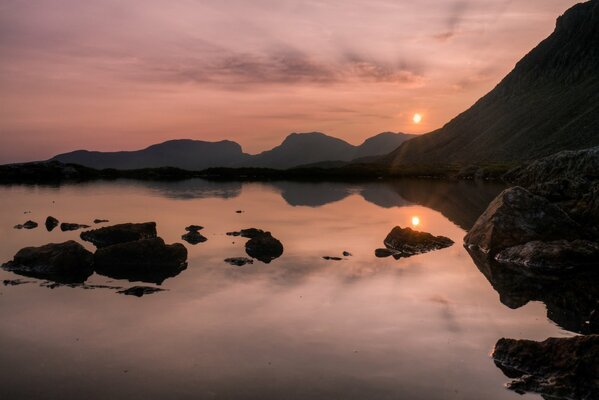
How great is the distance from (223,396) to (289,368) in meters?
2.10

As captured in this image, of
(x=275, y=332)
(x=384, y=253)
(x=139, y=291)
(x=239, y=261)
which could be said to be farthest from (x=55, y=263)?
(x=384, y=253)

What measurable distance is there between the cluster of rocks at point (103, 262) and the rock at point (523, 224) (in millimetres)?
17916

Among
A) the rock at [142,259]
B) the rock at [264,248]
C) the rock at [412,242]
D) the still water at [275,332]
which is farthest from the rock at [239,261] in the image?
the rock at [412,242]

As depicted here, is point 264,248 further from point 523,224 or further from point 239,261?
point 523,224

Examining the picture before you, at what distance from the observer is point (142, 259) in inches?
1019

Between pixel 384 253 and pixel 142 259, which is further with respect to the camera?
pixel 384 253

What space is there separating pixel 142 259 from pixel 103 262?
1.91 meters

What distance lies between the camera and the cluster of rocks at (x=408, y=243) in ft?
99.0

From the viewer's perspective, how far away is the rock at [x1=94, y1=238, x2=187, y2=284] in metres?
24.9

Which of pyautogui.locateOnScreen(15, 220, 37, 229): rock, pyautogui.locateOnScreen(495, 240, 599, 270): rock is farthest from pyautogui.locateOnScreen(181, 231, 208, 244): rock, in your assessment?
pyautogui.locateOnScreen(495, 240, 599, 270): rock

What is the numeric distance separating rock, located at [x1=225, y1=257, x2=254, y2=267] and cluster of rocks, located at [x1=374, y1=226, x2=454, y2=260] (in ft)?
25.1

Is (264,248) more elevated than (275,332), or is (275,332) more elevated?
(264,248)

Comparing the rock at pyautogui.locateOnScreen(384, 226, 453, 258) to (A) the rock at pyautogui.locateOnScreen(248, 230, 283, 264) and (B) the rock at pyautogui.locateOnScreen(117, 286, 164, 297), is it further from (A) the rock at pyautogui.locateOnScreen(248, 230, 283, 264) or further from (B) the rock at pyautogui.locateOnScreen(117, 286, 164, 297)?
(B) the rock at pyautogui.locateOnScreen(117, 286, 164, 297)

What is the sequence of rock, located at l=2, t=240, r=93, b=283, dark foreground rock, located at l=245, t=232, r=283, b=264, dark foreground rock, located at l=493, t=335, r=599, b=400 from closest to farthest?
1. dark foreground rock, located at l=493, t=335, r=599, b=400
2. rock, located at l=2, t=240, r=93, b=283
3. dark foreground rock, located at l=245, t=232, r=283, b=264
